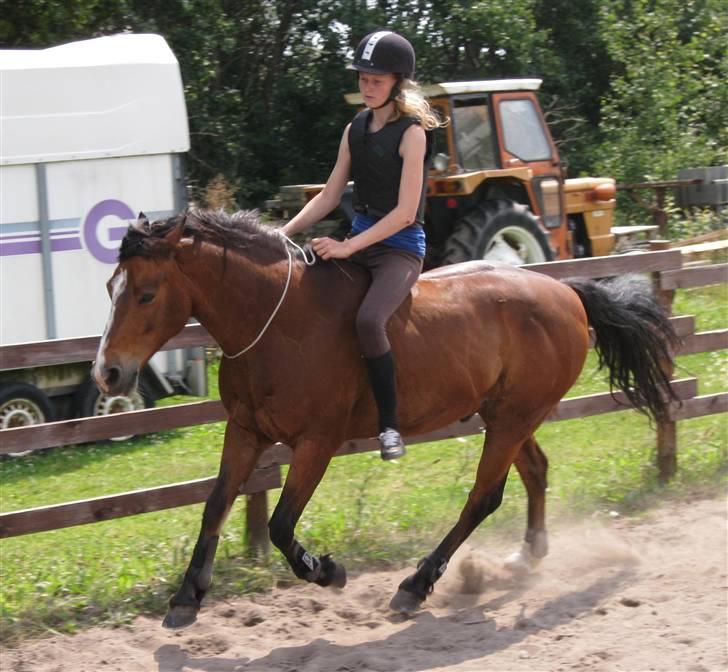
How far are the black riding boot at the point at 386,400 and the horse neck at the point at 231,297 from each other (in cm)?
52

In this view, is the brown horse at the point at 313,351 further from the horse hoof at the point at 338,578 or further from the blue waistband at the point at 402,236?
the blue waistband at the point at 402,236

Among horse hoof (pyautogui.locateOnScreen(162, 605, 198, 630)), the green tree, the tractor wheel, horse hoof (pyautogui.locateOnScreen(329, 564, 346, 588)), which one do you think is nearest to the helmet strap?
horse hoof (pyautogui.locateOnScreen(329, 564, 346, 588))

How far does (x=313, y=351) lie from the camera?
4.88 meters

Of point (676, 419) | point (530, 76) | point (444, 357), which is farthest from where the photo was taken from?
point (530, 76)

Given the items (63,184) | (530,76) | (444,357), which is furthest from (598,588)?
(530,76)

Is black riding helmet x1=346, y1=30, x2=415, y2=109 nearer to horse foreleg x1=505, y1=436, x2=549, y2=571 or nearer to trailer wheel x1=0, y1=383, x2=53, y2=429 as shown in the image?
horse foreleg x1=505, y1=436, x2=549, y2=571

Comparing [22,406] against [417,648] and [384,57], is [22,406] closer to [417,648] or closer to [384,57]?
[417,648]

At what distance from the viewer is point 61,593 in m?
5.43

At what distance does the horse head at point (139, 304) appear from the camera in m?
4.44

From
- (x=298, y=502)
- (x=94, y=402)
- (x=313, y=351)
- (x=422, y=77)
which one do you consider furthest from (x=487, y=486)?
(x=422, y=77)

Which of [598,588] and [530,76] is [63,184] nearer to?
[598,588]

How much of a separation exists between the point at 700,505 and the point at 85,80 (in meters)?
5.99

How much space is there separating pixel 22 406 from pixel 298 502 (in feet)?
16.6

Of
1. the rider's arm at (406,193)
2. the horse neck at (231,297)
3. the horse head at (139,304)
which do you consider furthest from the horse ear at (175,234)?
the rider's arm at (406,193)
